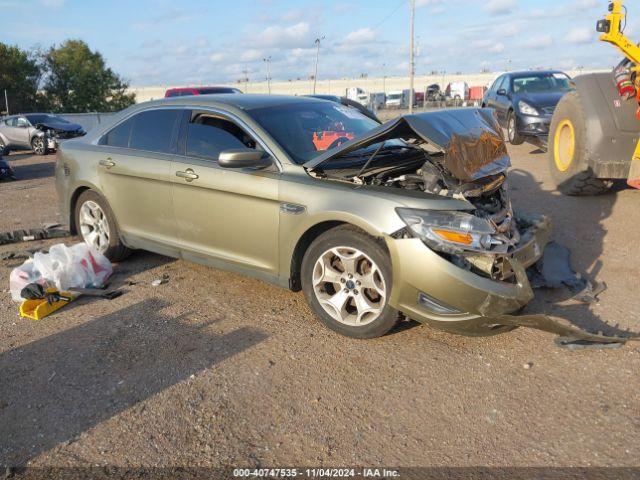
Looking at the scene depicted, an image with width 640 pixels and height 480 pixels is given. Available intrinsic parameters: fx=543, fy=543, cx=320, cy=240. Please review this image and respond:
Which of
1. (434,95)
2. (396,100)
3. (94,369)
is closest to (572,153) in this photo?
(94,369)

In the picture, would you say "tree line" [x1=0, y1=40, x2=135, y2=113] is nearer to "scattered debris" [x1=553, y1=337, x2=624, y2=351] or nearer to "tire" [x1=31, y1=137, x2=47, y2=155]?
"tire" [x1=31, y1=137, x2=47, y2=155]

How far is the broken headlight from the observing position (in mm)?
3410

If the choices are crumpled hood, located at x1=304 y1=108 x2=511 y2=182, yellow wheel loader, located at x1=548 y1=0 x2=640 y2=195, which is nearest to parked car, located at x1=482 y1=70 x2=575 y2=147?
yellow wheel loader, located at x1=548 y1=0 x2=640 y2=195

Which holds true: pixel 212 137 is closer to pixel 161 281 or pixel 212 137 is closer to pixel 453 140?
pixel 161 281

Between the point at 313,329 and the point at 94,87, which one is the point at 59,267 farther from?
Answer: the point at 94,87

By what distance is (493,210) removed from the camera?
4039 millimetres

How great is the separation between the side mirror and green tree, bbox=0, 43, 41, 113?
4393cm

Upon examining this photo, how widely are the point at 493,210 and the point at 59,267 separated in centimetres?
367

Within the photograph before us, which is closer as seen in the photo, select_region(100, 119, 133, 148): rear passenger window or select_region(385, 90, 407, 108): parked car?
select_region(100, 119, 133, 148): rear passenger window

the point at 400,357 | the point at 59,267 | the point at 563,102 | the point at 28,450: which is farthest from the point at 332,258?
the point at 563,102

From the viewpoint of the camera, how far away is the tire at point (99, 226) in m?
5.39

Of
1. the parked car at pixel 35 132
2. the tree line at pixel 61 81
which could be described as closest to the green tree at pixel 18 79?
the tree line at pixel 61 81

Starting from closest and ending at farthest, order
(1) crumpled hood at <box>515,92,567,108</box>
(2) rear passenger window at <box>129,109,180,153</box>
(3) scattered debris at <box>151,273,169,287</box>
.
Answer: (2) rear passenger window at <box>129,109,180,153</box>
(3) scattered debris at <box>151,273,169,287</box>
(1) crumpled hood at <box>515,92,567,108</box>

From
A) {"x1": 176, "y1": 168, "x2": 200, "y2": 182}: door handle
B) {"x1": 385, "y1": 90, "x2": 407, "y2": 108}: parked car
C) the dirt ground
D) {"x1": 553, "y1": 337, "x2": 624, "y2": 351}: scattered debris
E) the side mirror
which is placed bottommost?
the dirt ground
